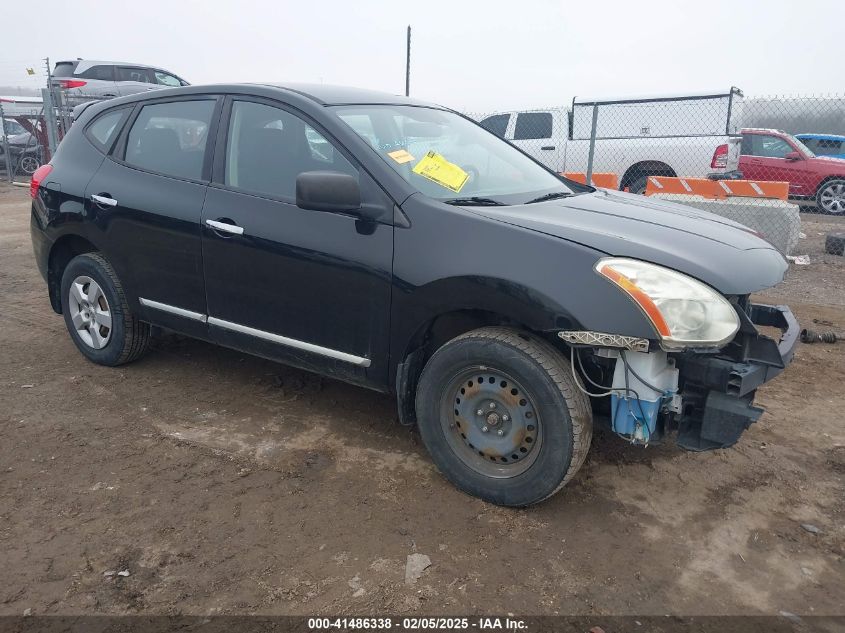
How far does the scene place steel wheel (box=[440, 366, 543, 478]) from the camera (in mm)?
2752

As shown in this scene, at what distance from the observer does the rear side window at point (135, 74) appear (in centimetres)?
1560

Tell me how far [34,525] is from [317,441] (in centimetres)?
131

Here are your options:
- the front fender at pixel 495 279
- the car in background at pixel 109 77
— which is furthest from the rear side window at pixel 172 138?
the car in background at pixel 109 77

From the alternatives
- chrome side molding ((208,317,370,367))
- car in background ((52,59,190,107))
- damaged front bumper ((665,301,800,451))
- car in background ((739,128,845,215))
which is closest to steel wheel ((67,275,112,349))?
chrome side molding ((208,317,370,367))

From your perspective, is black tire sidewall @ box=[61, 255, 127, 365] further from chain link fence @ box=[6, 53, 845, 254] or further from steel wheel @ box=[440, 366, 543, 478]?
chain link fence @ box=[6, 53, 845, 254]

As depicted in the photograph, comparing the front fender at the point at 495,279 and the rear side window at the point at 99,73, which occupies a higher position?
the rear side window at the point at 99,73

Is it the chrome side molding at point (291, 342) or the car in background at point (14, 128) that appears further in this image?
the car in background at point (14, 128)

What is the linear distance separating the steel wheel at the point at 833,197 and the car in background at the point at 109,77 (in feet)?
45.0

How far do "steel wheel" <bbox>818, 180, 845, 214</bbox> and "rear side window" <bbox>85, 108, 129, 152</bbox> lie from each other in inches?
519

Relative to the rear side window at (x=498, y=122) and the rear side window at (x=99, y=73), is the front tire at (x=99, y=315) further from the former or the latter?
the rear side window at (x=99, y=73)

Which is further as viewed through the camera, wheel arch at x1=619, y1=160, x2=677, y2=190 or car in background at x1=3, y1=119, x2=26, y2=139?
car in background at x1=3, y1=119, x2=26, y2=139

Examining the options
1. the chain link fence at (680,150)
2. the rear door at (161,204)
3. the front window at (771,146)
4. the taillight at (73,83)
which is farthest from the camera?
the taillight at (73,83)

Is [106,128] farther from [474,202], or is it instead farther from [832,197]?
[832,197]

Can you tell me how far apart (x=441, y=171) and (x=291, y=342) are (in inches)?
44.8
